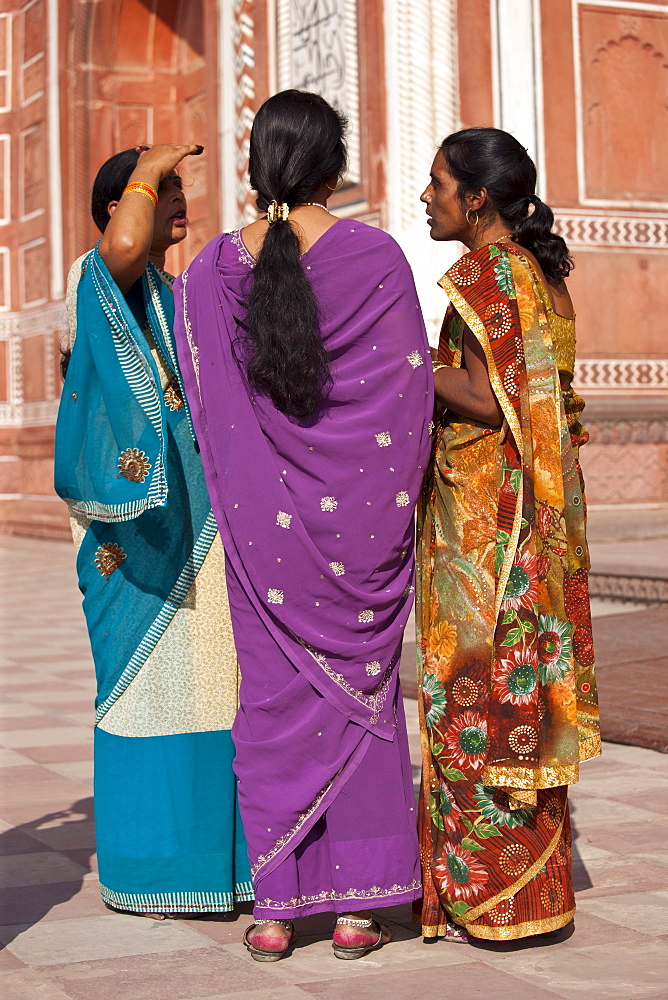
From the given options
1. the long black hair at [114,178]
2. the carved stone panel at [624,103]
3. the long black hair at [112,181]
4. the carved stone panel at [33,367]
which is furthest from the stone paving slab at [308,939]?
the carved stone panel at [33,367]

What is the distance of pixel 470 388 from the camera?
2.43 meters

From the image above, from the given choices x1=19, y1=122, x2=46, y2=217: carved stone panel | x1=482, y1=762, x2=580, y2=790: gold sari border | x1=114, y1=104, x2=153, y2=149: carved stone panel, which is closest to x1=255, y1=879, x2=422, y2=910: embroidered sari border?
x1=482, y1=762, x2=580, y2=790: gold sari border

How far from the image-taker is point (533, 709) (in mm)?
2375

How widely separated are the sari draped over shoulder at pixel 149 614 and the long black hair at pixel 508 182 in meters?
0.66

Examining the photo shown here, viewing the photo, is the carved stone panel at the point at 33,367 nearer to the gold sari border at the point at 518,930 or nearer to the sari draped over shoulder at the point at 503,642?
the sari draped over shoulder at the point at 503,642

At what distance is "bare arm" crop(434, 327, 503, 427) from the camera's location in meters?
2.41

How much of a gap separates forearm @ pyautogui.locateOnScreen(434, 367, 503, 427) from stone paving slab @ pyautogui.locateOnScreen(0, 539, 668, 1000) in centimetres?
91

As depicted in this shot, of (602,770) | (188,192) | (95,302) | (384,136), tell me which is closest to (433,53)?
(384,136)

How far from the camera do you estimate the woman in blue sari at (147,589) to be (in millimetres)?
2637

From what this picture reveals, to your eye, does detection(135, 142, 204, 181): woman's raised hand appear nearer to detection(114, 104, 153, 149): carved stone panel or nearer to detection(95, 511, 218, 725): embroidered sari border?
detection(95, 511, 218, 725): embroidered sari border

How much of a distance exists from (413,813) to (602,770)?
57.3 inches

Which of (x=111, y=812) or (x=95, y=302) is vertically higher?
(x=95, y=302)

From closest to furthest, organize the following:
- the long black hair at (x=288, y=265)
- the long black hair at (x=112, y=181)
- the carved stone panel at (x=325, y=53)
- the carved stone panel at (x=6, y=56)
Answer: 1. the long black hair at (x=288, y=265)
2. the long black hair at (x=112, y=181)
3. the carved stone panel at (x=325, y=53)
4. the carved stone panel at (x=6, y=56)

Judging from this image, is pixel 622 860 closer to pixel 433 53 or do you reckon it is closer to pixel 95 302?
pixel 95 302
